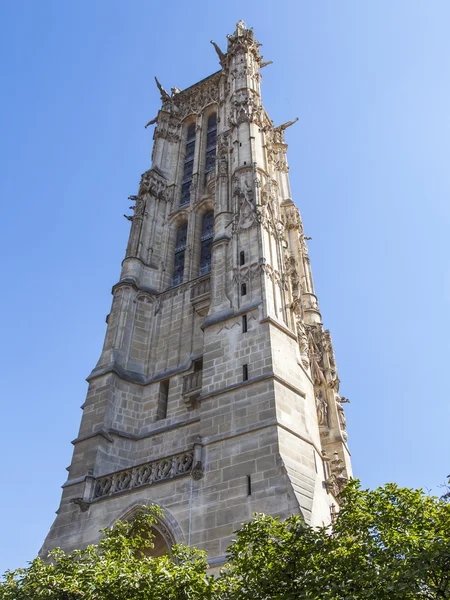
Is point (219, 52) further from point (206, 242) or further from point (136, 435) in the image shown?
point (136, 435)

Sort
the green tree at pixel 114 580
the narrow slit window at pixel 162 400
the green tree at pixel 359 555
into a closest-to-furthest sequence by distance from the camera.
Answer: the green tree at pixel 359 555 < the green tree at pixel 114 580 < the narrow slit window at pixel 162 400

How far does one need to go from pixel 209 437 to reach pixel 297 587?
7.80 meters

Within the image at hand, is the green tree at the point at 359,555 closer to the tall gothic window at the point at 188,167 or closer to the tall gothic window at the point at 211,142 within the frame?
the tall gothic window at the point at 188,167

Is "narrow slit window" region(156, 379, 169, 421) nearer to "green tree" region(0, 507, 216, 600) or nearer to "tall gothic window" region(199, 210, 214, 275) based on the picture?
"tall gothic window" region(199, 210, 214, 275)

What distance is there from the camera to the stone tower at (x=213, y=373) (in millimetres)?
15594

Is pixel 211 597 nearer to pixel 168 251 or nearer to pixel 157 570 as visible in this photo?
pixel 157 570

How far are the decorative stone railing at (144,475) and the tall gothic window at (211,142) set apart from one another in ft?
59.2

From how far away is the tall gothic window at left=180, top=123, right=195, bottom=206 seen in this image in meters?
31.5

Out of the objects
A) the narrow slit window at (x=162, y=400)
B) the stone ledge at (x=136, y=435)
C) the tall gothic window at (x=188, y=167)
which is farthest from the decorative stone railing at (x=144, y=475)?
the tall gothic window at (x=188, y=167)

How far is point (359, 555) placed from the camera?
30.6ft

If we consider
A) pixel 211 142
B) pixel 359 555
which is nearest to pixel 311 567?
pixel 359 555

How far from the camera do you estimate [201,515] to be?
50.0 ft

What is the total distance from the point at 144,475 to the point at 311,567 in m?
8.84

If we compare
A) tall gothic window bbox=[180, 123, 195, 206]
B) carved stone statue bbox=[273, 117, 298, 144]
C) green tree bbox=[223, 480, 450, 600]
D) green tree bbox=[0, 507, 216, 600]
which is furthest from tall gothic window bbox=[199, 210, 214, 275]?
green tree bbox=[223, 480, 450, 600]
